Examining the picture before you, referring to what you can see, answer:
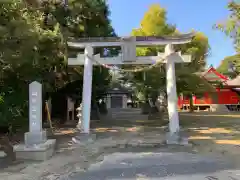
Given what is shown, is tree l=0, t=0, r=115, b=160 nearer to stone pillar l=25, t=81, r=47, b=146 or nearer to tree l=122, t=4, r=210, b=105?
stone pillar l=25, t=81, r=47, b=146

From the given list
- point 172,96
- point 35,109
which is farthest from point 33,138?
point 172,96

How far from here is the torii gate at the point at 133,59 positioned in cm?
975

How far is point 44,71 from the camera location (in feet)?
39.7

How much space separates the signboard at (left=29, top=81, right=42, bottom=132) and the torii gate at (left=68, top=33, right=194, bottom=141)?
7.24ft

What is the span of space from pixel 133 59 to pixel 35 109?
3877 millimetres

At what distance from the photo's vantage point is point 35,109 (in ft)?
26.1

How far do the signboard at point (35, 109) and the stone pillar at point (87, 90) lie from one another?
2.18 meters

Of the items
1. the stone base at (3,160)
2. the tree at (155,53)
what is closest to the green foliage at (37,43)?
the stone base at (3,160)

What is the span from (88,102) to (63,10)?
6.08 m

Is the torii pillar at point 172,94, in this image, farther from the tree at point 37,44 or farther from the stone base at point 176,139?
the tree at point 37,44

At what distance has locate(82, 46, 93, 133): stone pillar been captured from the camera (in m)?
9.87

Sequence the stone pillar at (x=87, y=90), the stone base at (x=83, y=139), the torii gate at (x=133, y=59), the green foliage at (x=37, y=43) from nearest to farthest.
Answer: the green foliage at (x=37, y=43)
the stone base at (x=83, y=139)
the torii gate at (x=133, y=59)
the stone pillar at (x=87, y=90)

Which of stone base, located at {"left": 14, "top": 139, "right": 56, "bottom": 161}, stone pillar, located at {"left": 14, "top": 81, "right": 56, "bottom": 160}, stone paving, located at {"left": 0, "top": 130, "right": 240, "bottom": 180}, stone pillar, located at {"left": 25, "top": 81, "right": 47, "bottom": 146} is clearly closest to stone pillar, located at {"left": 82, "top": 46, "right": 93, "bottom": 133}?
stone paving, located at {"left": 0, "top": 130, "right": 240, "bottom": 180}

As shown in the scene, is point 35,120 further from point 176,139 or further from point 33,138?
point 176,139
